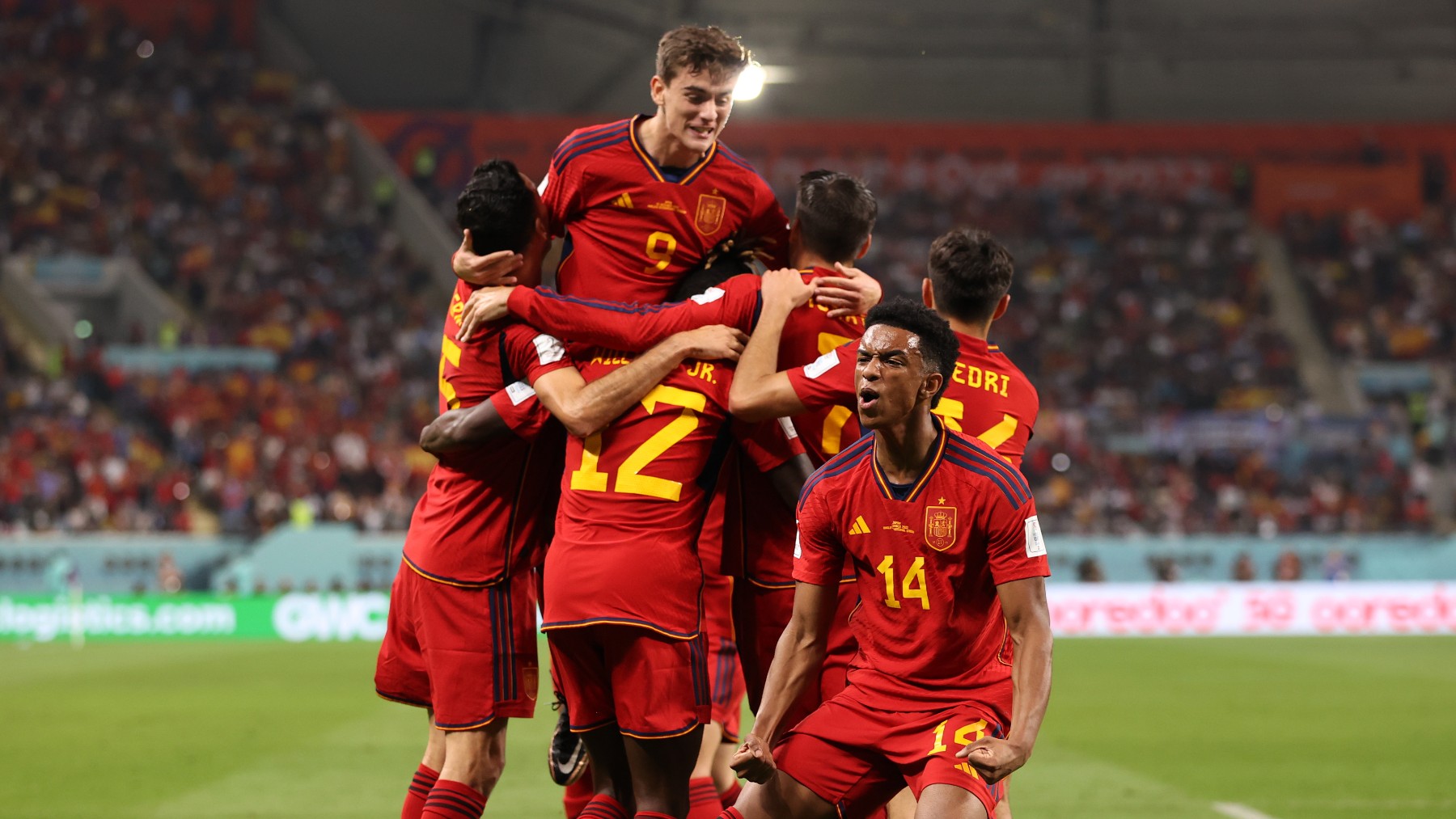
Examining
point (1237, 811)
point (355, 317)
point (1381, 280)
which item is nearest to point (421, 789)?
point (1237, 811)

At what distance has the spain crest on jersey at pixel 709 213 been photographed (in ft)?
16.3

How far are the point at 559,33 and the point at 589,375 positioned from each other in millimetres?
31147

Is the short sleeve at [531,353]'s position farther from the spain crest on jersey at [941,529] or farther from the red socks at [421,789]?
the red socks at [421,789]

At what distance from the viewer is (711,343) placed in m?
4.64

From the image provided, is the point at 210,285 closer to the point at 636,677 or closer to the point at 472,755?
the point at 472,755

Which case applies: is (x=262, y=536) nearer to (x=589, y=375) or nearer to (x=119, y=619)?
(x=119, y=619)

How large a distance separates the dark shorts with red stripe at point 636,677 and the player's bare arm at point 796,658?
28 cm

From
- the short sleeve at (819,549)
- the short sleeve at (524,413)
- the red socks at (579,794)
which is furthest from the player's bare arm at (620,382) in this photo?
the red socks at (579,794)

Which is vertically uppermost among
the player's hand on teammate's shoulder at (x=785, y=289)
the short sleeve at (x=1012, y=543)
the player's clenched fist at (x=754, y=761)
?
the player's hand on teammate's shoulder at (x=785, y=289)

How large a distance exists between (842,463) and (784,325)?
23.8 inches

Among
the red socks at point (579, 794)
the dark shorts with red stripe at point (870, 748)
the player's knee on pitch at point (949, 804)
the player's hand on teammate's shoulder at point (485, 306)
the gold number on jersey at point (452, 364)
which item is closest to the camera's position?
the player's knee on pitch at point (949, 804)

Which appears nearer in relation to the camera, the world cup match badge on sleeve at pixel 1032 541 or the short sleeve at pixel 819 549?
the world cup match badge on sleeve at pixel 1032 541

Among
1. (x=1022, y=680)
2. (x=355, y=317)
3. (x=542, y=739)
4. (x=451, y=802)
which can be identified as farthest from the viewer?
(x=355, y=317)

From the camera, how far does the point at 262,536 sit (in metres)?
22.2
